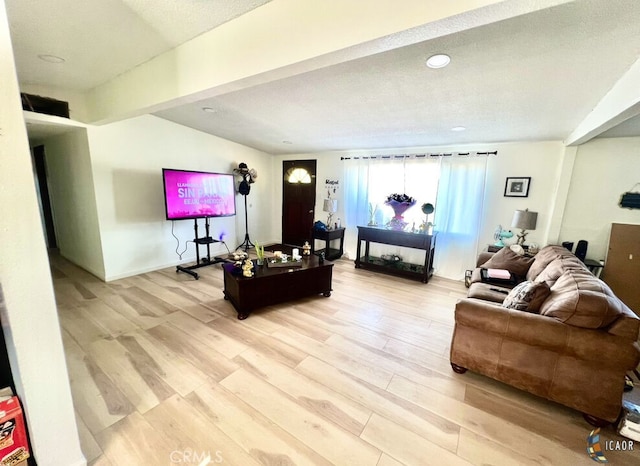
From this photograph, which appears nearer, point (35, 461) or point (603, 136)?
point (35, 461)

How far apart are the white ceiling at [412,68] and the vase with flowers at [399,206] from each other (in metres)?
1.10

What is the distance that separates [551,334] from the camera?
156cm

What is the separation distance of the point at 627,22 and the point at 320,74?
1789 mm

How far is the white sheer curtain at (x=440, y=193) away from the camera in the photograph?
3.82 meters

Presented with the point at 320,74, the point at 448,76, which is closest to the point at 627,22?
the point at 448,76

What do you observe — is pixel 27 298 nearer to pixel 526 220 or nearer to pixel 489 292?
pixel 489 292

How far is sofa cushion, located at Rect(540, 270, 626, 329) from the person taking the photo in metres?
1.44

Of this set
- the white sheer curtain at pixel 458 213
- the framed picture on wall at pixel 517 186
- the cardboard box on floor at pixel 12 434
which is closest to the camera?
the cardboard box on floor at pixel 12 434

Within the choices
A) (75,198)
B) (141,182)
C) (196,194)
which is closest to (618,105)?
(196,194)

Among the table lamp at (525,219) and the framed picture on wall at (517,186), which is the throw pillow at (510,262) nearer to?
the table lamp at (525,219)

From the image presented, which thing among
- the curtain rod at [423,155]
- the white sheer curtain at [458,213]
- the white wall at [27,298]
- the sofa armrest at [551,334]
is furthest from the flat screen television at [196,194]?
the sofa armrest at [551,334]

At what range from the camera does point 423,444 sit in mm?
1393

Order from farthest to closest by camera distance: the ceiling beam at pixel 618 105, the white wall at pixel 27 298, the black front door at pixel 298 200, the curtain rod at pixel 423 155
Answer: the black front door at pixel 298 200 < the curtain rod at pixel 423 155 < the ceiling beam at pixel 618 105 < the white wall at pixel 27 298

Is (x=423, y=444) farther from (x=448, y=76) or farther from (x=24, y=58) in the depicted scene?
(x=24, y=58)
